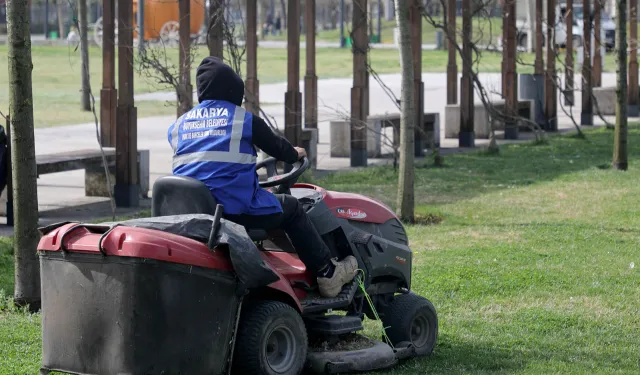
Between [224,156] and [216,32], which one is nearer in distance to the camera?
[224,156]

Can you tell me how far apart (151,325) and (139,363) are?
0.58 feet

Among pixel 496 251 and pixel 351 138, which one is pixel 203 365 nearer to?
pixel 496 251

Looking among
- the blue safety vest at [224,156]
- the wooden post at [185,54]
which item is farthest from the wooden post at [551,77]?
the blue safety vest at [224,156]

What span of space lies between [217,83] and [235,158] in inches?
16.1

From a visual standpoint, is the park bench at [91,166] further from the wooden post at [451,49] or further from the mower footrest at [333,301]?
the mower footrest at [333,301]

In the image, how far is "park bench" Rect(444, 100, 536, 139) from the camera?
21014mm

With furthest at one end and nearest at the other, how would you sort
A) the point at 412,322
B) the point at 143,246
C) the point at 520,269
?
the point at 520,269
the point at 412,322
the point at 143,246

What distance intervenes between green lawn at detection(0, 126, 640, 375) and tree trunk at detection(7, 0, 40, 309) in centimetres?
27

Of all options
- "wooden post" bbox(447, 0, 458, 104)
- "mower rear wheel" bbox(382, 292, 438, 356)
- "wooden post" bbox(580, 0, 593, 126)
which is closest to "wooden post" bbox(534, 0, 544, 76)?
"wooden post" bbox(580, 0, 593, 126)

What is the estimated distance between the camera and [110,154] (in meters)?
13.3

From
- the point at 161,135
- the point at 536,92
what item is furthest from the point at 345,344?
the point at 536,92

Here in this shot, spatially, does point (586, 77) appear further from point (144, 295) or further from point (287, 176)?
point (144, 295)

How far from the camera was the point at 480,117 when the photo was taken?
2175 cm

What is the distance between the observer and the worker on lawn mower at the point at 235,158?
5625 millimetres
